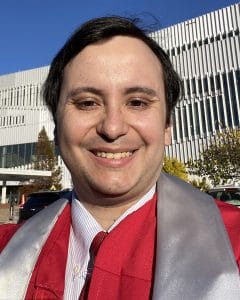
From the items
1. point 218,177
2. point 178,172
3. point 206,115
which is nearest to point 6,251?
point 218,177

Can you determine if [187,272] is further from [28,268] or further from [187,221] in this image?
[28,268]

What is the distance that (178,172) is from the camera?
32.1 metres

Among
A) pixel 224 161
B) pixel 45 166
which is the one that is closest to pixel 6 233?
pixel 224 161

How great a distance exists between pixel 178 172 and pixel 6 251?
102ft

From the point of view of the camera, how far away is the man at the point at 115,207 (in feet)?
4.14

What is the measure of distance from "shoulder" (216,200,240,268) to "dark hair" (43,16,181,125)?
0.53 m

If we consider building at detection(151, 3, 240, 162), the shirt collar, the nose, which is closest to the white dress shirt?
the shirt collar

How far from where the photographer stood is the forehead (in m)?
1.50

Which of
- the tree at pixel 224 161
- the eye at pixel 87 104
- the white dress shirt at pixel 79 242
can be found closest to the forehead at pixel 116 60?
the eye at pixel 87 104

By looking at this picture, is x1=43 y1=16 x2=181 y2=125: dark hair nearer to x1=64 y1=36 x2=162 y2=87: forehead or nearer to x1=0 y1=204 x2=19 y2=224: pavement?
x1=64 y1=36 x2=162 y2=87: forehead

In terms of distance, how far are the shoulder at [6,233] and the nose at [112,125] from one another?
2.30 feet

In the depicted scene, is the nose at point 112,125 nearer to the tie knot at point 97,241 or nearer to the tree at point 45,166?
the tie knot at point 97,241

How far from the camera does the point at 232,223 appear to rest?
4.48 ft

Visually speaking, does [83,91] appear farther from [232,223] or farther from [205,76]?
[205,76]
